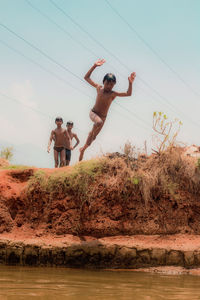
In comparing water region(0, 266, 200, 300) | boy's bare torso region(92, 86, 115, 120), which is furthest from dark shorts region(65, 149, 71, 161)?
water region(0, 266, 200, 300)

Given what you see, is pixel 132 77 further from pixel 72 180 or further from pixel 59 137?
pixel 59 137

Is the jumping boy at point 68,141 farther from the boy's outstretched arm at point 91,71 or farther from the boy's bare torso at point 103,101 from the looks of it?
the boy's outstretched arm at point 91,71

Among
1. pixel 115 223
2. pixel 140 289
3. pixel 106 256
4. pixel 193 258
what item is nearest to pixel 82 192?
pixel 115 223

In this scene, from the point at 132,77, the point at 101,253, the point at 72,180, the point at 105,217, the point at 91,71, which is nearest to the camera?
the point at 101,253

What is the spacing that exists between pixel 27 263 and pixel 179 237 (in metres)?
2.97

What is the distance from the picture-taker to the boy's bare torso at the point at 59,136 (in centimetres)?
1010

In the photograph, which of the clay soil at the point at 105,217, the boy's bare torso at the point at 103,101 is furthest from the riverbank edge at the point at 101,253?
the boy's bare torso at the point at 103,101

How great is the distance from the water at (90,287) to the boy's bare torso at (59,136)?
491 centimetres

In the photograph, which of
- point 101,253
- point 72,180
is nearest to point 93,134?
point 72,180

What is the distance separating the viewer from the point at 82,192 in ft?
24.1

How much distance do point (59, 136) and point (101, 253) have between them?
14.2 ft

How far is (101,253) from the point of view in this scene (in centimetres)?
666

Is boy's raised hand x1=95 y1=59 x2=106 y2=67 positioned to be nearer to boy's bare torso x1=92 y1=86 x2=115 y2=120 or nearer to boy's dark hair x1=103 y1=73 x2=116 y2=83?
boy's dark hair x1=103 y1=73 x2=116 y2=83

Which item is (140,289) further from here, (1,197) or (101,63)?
(101,63)
